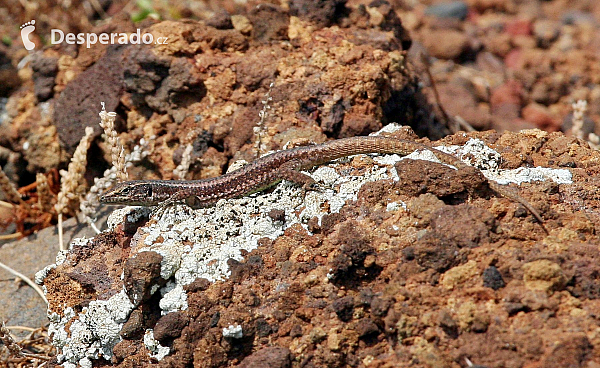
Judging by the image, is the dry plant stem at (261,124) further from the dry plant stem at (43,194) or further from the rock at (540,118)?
the rock at (540,118)

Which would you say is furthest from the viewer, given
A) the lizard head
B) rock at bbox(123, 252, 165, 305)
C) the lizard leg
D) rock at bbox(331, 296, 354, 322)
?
the lizard head

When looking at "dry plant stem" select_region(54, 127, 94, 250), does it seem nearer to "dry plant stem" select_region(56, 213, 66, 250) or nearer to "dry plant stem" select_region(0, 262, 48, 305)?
"dry plant stem" select_region(56, 213, 66, 250)

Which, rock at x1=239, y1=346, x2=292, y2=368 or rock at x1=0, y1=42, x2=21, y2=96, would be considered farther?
rock at x1=0, y1=42, x2=21, y2=96

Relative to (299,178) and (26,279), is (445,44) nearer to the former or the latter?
(299,178)

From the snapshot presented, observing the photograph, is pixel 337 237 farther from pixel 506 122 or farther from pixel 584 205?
pixel 506 122

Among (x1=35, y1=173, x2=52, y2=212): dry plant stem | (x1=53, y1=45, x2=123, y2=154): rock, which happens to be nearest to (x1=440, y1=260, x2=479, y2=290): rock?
(x1=53, y1=45, x2=123, y2=154): rock

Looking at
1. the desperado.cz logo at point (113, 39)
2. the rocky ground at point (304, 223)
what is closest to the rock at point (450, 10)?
the rocky ground at point (304, 223)

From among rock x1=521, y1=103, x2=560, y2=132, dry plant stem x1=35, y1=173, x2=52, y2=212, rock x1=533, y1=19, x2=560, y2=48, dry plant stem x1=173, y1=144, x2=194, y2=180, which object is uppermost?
dry plant stem x1=173, y1=144, x2=194, y2=180
